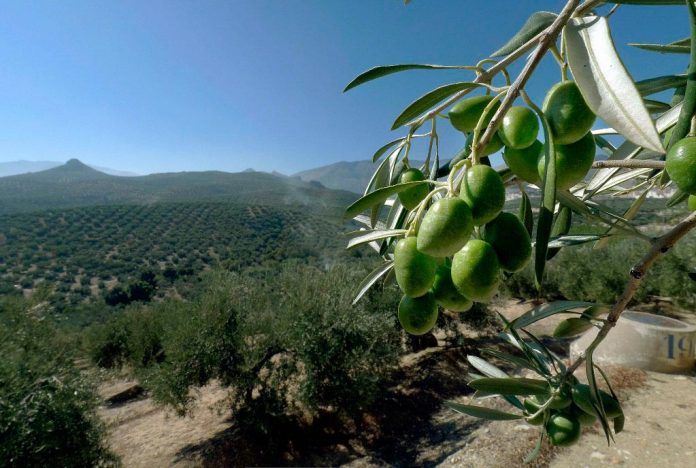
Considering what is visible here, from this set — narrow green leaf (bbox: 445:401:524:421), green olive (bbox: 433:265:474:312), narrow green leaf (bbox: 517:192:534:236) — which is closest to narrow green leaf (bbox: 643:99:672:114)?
narrow green leaf (bbox: 517:192:534:236)

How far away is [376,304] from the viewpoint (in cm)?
932

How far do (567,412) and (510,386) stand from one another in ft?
0.77

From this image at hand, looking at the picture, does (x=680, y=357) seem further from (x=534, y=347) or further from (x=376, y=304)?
(x=534, y=347)

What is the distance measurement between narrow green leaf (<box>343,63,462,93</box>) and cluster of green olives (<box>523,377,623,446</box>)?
0.76m

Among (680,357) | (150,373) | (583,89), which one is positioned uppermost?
(583,89)

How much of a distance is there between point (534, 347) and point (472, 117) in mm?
924

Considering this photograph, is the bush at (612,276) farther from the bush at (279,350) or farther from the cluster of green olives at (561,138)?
the cluster of green olives at (561,138)

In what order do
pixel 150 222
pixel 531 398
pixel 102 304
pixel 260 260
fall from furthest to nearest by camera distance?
pixel 150 222, pixel 260 260, pixel 102 304, pixel 531 398

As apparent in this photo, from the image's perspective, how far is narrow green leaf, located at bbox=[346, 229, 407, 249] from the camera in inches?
28.9

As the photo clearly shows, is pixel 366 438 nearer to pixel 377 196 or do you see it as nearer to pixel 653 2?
pixel 377 196

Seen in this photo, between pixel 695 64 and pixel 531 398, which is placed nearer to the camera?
pixel 695 64

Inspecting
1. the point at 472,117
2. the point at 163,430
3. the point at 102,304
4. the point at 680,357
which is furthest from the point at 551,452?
the point at 102,304

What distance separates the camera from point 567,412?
89 cm

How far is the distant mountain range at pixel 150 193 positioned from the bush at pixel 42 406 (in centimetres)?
3776
